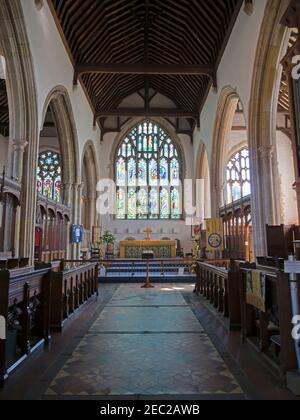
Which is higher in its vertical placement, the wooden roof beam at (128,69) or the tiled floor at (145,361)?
the wooden roof beam at (128,69)

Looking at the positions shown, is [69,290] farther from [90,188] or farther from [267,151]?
[90,188]

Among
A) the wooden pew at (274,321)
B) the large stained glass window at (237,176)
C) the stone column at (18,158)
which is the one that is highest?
the large stained glass window at (237,176)

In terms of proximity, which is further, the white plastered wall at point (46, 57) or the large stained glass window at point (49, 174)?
the large stained glass window at point (49, 174)

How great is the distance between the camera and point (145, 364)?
101 inches

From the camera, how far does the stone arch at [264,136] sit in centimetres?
614

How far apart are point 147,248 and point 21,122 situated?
750 centimetres

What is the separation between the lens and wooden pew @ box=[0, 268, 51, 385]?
2.34 meters

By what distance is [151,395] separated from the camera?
202cm

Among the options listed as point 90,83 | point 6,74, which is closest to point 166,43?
point 90,83

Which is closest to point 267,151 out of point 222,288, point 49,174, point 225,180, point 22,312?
point 222,288

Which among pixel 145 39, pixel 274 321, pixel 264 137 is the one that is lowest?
pixel 274 321

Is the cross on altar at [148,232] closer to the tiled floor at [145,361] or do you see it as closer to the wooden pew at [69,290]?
the wooden pew at [69,290]

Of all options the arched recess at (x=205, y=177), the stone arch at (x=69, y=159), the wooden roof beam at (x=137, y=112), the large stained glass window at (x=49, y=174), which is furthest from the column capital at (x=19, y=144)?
the arched recess at (x=205, y=177)

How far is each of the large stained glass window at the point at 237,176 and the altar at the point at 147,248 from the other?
3451 mm
